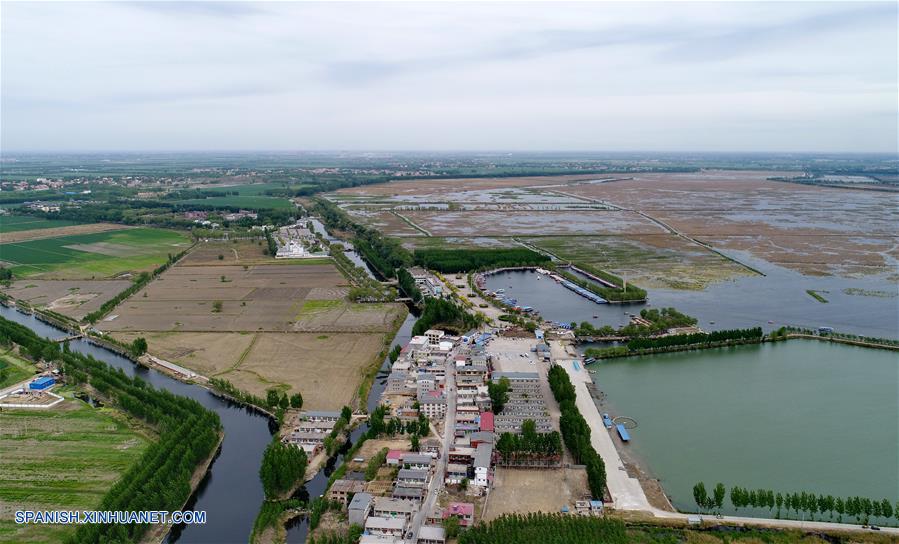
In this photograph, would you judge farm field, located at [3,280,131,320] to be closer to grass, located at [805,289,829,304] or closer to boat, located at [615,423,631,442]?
boat, located at [615,423,631,442]

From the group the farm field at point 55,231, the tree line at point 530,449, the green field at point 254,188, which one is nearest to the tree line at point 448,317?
the tree line at point 530,449

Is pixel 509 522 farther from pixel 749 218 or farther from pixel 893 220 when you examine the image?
pixel 893 220

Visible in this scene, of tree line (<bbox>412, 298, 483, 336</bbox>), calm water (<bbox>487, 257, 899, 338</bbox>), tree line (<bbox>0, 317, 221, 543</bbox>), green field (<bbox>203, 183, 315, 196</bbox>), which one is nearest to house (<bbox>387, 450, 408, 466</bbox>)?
tree line (<bbox>0, 317, 221, 543</bbox>)

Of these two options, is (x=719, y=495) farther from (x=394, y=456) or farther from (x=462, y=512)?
(x=394, y=456)

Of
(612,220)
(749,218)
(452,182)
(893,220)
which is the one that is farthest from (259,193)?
(893,220)

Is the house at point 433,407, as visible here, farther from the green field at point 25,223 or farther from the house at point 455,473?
the green field at point 25,223
